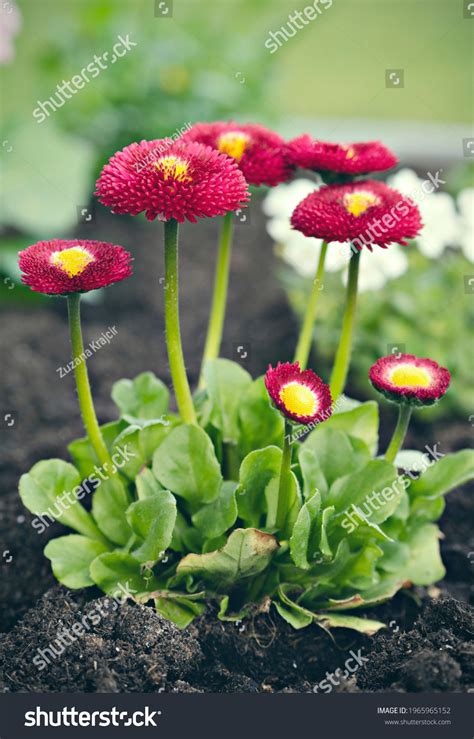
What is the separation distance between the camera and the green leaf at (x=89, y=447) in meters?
1.90

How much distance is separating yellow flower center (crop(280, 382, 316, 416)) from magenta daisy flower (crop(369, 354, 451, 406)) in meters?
0.17

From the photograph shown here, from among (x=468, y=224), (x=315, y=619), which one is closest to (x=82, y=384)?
(x=315, y=619)

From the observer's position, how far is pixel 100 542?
6.01 feet

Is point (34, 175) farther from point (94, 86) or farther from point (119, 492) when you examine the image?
point (119, 492)

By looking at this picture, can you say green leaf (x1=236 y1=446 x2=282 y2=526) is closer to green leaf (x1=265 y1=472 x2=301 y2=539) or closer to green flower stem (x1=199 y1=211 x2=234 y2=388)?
green leaf (x1=265 y1=472 x2=301 y2=539)

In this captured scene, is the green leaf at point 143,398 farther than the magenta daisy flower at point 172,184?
Yes

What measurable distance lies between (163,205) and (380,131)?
2.91m

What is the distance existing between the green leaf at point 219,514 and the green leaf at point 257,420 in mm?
138

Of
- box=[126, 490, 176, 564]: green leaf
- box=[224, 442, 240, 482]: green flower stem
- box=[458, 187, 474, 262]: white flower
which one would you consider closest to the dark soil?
box=[126, 490, 176, 564]: green leaf

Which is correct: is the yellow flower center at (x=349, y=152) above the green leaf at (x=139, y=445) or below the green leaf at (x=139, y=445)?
above

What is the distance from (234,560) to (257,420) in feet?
1.14

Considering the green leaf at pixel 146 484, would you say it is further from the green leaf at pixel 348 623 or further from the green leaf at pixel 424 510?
the green leaf at pixel 424 510

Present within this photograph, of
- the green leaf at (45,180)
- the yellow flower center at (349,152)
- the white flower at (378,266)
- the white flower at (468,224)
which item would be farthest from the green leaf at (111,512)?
the green leaf at (45,180)

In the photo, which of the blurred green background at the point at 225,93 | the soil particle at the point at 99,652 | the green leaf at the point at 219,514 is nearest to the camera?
the soil particle at the point at 99,652
